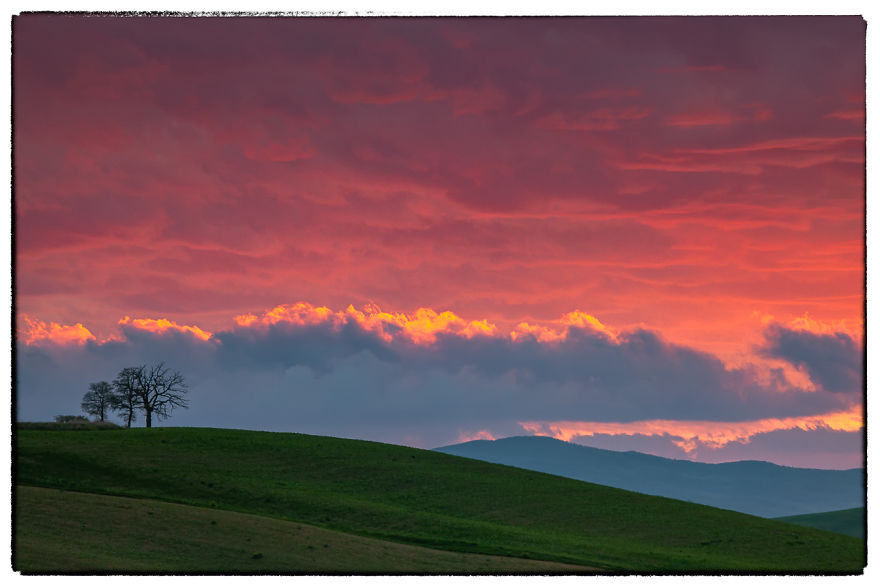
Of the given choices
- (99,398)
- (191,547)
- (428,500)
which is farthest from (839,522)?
(99,398)

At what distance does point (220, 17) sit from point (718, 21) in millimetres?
25062

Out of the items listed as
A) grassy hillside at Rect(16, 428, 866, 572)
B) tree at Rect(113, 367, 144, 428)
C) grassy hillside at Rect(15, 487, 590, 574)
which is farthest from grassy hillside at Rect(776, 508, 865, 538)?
tree at Rect(113, 367, 144, 428)

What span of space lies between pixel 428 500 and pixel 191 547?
19.5 metres

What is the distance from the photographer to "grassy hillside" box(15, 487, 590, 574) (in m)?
Answer: 35.7

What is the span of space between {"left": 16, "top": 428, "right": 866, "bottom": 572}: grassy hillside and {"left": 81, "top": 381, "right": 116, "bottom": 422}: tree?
27.7 meters

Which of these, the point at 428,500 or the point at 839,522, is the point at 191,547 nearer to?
the point at 428,500

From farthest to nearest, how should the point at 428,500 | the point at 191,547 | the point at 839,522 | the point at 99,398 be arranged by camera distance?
the point at 99,398, the point at 839,522, the point at 428,500, the point at 191,547

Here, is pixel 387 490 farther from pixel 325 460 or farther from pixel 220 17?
pixel 220 17

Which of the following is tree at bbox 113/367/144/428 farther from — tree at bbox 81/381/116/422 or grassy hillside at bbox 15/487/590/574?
grassy hillside at bbox 15/487/590/574

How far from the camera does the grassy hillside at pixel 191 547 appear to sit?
3569 centimetres

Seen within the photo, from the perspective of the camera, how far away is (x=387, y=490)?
5634cm

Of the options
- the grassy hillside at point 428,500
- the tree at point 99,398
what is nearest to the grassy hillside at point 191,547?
the grassy hillside at point 428,500

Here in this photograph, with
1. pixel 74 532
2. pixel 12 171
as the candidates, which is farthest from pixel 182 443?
pixel 12 171

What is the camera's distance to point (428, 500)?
5434 cm
